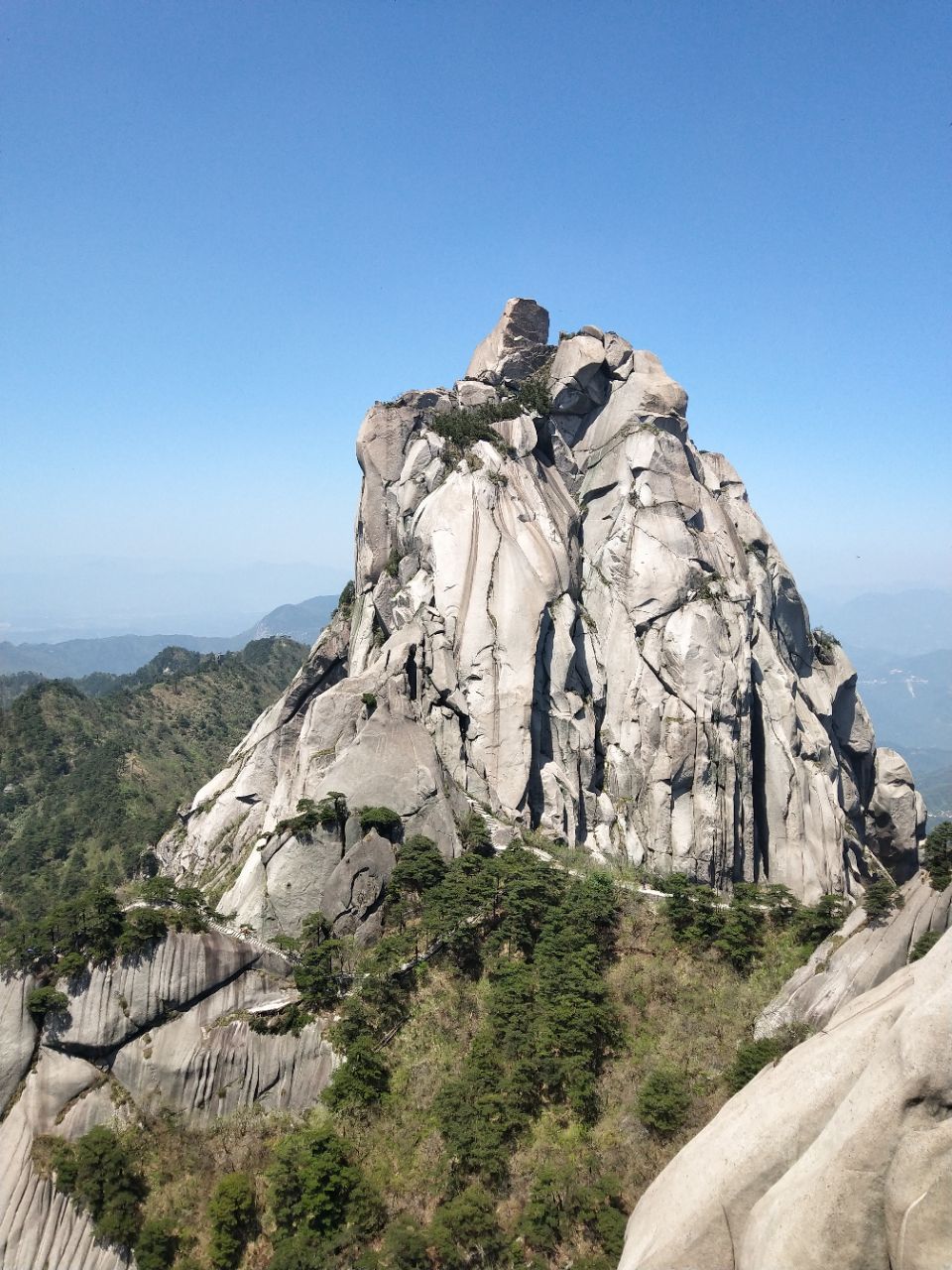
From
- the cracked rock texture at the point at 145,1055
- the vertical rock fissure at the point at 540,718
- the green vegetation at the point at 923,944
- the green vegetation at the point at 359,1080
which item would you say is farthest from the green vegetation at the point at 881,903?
the vertical rock fissure at the point at 540,718

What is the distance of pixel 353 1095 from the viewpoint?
74.0 feet

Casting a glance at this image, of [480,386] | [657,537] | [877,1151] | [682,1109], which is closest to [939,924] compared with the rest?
[682,1109]

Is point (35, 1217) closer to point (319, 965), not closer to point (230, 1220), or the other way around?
point (230, 1220)

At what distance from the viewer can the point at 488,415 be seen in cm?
5225

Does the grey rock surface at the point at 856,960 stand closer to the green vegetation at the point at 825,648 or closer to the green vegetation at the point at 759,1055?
the green vegetation at the point at 759,1055

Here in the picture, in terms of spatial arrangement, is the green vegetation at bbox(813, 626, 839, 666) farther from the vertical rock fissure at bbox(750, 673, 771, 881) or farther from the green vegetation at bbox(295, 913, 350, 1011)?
the green vegetation at bbox(295, 913, 350, 1011)

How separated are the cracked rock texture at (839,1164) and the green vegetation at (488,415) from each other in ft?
133

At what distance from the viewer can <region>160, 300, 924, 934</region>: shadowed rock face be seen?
3988cm

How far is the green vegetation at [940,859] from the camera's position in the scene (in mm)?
22561

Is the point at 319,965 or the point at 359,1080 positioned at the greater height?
the point at 319,965

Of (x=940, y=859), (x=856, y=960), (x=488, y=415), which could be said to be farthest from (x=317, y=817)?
(x=488, y=415)

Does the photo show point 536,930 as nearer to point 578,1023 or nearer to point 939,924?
point 578,1023

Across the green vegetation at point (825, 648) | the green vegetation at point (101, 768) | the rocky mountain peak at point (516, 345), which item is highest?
the rocky mountain peak at point (516, 345)

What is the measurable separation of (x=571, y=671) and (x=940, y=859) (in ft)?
74.1
